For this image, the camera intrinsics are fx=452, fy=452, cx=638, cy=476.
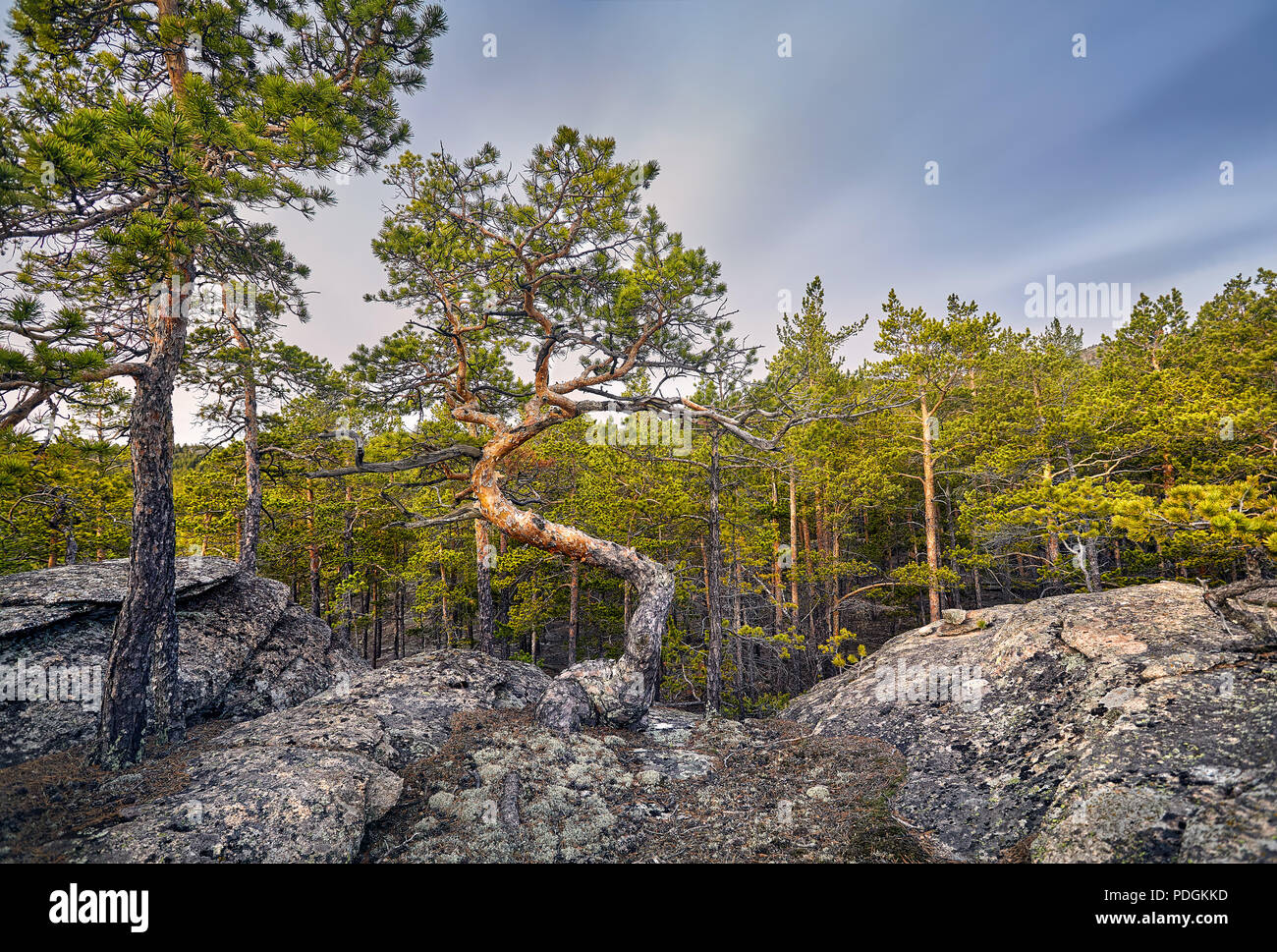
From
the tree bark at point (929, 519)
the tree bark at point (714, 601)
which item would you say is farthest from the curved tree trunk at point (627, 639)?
the tree bark at point (929, 519)

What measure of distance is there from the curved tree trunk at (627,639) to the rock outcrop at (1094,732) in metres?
3.44

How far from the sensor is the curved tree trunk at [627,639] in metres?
7.96

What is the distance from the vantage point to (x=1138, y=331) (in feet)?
80.6

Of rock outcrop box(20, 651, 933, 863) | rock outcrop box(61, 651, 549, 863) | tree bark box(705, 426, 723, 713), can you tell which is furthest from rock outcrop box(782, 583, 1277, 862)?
rock outcrop box(61, 651, 549, 863)

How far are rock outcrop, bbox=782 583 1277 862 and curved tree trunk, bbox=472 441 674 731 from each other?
3.44 m

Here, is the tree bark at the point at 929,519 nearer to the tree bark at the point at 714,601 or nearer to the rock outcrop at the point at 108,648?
the tree bark at the point at 714,601

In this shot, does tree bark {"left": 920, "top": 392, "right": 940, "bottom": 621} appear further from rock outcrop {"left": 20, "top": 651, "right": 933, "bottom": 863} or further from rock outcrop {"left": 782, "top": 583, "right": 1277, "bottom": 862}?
rock outcrop {"left": 20, "top": 651, "right": 933, "bottom": 863}

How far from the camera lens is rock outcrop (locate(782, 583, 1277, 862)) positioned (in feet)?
11.1

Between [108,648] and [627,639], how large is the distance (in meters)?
9.42
